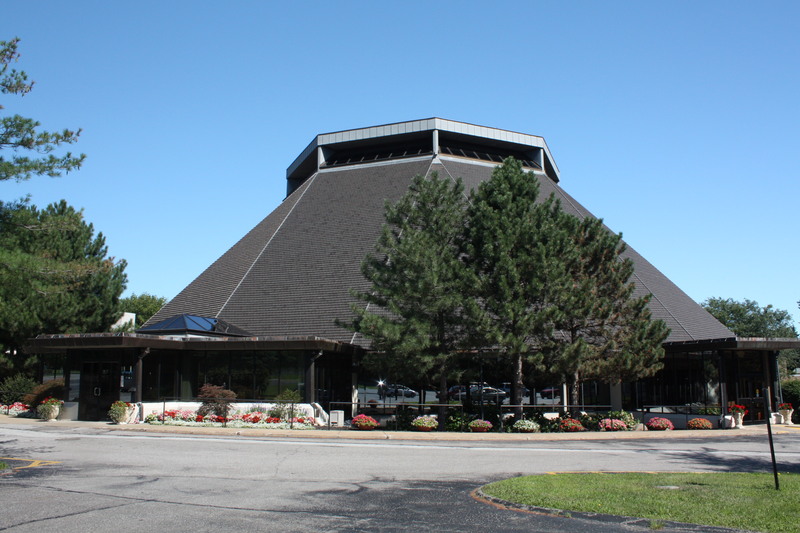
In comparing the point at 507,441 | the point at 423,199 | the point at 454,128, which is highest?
the point at 454,128

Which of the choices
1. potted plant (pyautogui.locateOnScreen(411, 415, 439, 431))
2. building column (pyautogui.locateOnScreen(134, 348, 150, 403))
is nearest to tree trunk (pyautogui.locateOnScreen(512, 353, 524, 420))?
potted plant (pyautogui.locateOnScreen(411, 415, 439, 431))

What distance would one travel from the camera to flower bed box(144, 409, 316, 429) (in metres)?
24.8

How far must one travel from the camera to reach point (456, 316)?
2550 cm

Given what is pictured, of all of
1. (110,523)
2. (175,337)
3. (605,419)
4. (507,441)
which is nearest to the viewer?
(110,523)

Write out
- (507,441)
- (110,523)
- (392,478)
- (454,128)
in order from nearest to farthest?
(110,523)
(392,478)
(507,441)
(454,128)

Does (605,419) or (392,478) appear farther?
(605,419)

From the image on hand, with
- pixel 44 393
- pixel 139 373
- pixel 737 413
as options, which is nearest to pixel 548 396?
pixel 737 413

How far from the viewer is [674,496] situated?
33.6 ft

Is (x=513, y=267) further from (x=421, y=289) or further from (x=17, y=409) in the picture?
(x=17, y=409)

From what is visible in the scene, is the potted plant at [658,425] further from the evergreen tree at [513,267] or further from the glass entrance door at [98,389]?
the glass entrance door at [98,389]

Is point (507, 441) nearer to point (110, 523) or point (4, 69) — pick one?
point (110, 523)

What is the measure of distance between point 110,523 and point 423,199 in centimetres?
1950

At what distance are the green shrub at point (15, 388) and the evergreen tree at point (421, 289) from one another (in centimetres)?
1688

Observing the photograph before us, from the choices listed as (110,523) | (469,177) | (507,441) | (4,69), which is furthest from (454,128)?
(110,523)
